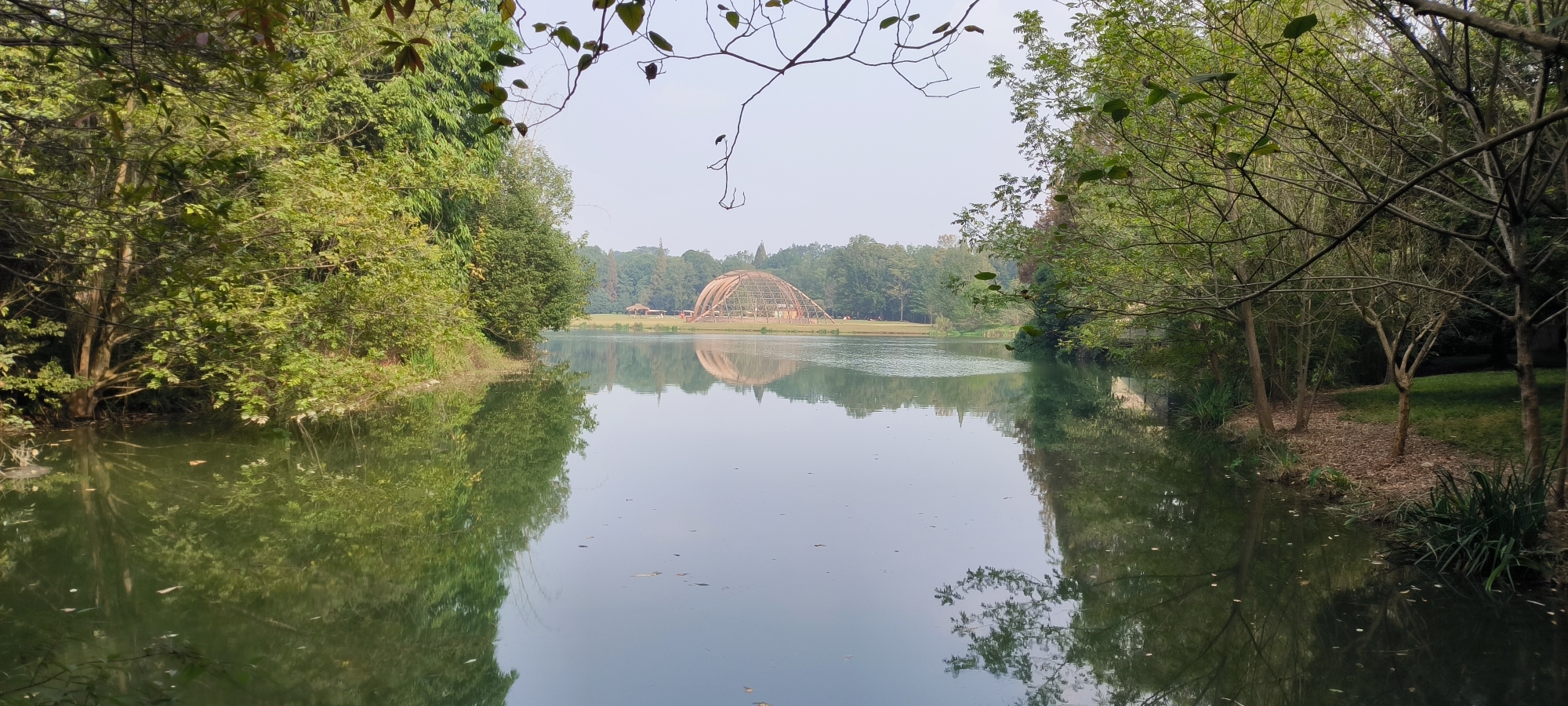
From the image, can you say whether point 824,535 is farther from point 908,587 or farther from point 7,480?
point 7,480

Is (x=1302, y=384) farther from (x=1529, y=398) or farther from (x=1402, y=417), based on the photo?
(x=1529, y=398)

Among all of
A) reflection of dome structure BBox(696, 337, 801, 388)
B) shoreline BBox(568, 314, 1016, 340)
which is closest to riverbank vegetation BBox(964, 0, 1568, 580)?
reflection of dome structure BBox(696, 337, 801, 388)

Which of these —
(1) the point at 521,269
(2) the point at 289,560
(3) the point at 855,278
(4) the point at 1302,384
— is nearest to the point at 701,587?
(2) the point at 289,560

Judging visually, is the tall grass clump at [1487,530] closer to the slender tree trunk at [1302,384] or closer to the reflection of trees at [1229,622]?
the reflection of trees at [1229,622]

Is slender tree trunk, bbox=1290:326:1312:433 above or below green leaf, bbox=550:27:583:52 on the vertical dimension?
below

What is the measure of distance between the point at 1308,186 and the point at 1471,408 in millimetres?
Result: 8277

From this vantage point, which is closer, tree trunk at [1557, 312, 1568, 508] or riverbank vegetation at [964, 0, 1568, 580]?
riverbank vegetation at [964, 0, 1568, 580]

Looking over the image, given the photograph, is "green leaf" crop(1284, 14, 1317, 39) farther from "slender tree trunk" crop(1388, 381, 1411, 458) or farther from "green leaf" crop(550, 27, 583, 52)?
"slender tree trunk" crop(1388, 381, 1411, 458)

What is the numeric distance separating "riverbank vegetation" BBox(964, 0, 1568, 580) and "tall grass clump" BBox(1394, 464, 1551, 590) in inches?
17.8

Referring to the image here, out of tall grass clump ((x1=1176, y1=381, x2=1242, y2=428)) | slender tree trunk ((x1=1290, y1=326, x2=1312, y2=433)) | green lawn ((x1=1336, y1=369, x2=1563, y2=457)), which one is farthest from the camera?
tall grass clump ((x1=1176, y1=381, x2=1242, y2=428))

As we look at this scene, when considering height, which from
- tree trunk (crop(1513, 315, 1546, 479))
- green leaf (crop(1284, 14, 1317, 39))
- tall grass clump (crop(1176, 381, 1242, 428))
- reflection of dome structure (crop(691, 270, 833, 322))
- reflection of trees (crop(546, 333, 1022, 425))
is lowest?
reflection of trees (crop(546, 333, 1022, 425))

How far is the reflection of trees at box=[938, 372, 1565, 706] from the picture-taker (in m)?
4.57

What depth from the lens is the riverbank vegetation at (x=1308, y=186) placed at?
4922mm

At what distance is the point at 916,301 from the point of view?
75750 millimetres
